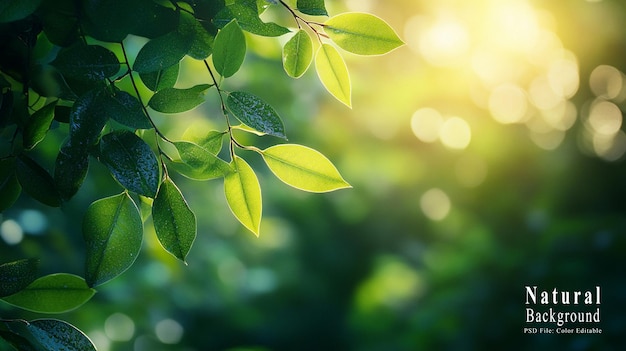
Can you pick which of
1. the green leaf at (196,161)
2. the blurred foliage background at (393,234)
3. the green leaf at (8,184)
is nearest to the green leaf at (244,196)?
the green leaf at (196,161)

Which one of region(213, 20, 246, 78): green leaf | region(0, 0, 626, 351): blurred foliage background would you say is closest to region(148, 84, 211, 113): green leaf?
region(213, 20, 246, 78): green leaf

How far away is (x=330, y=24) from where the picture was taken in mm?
333

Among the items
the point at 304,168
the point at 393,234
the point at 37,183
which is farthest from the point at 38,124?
the point at 393,234

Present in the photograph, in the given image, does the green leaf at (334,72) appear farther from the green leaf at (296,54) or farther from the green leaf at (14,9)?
the green leaf at (14,9)

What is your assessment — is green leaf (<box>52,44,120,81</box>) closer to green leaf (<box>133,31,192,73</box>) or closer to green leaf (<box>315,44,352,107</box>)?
green leaf (<box>133,31,192,73</box>)

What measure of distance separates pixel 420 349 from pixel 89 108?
6.29 feet

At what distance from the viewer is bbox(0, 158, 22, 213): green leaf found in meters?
0.32

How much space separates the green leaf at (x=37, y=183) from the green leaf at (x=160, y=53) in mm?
75

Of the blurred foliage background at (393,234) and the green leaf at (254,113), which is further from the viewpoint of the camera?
the blurred foliage background at (393,234)

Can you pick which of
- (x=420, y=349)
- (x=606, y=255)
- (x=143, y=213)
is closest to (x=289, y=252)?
(x=420, y=349)

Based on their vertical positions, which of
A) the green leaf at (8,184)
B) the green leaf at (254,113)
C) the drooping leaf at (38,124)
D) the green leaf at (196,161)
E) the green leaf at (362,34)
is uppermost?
the green leaf at (362,34)

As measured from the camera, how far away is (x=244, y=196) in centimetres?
32

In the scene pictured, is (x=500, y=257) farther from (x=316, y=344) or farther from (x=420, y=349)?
(x=316, y=344)

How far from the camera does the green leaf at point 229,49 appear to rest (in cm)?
30
